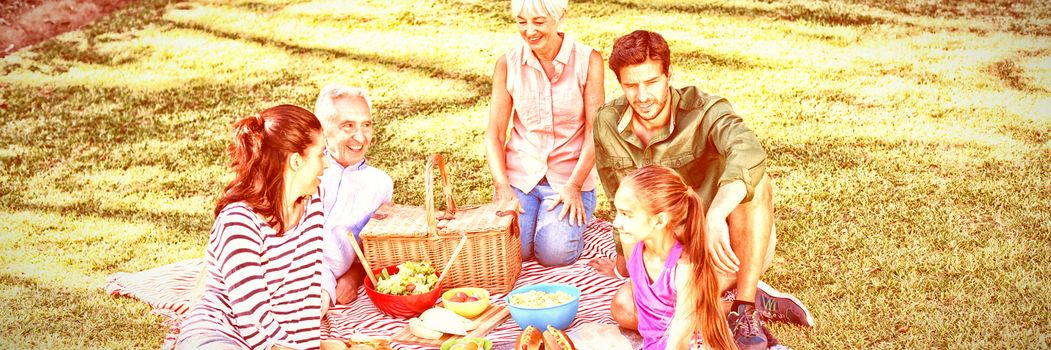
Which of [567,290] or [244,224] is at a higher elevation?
[244,224]

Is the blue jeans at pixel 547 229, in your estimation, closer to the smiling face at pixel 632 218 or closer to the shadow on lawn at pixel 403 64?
the smiling face at pixel 632 218

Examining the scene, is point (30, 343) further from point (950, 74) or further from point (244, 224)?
point (950, 74)

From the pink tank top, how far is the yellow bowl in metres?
0.95

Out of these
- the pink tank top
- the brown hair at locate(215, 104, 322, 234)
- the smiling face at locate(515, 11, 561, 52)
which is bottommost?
the pink tank top

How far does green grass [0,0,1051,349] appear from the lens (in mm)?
5316

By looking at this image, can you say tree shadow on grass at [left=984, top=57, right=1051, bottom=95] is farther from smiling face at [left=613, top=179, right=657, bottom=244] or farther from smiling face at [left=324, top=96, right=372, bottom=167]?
smiling face at [left=613, top=179, right=657, bottom=244]

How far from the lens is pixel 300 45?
12.1 m

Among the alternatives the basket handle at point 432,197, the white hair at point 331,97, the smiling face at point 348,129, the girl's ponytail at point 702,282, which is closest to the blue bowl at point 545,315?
the basket handle at point 432,197

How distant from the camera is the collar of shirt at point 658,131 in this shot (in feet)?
15.4

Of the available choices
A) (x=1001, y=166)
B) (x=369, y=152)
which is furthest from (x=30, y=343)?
(x=1001, y=166)

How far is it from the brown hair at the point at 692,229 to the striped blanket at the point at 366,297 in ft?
3.40

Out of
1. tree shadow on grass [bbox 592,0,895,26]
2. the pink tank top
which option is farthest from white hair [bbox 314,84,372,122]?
tree shadow on grass [bbox 592,0,895,26]

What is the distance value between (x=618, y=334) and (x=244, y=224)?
1.73 metres

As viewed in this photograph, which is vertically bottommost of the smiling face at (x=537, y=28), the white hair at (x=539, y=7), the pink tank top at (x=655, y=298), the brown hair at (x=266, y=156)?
the pink tank top at (x=655, y=298)
